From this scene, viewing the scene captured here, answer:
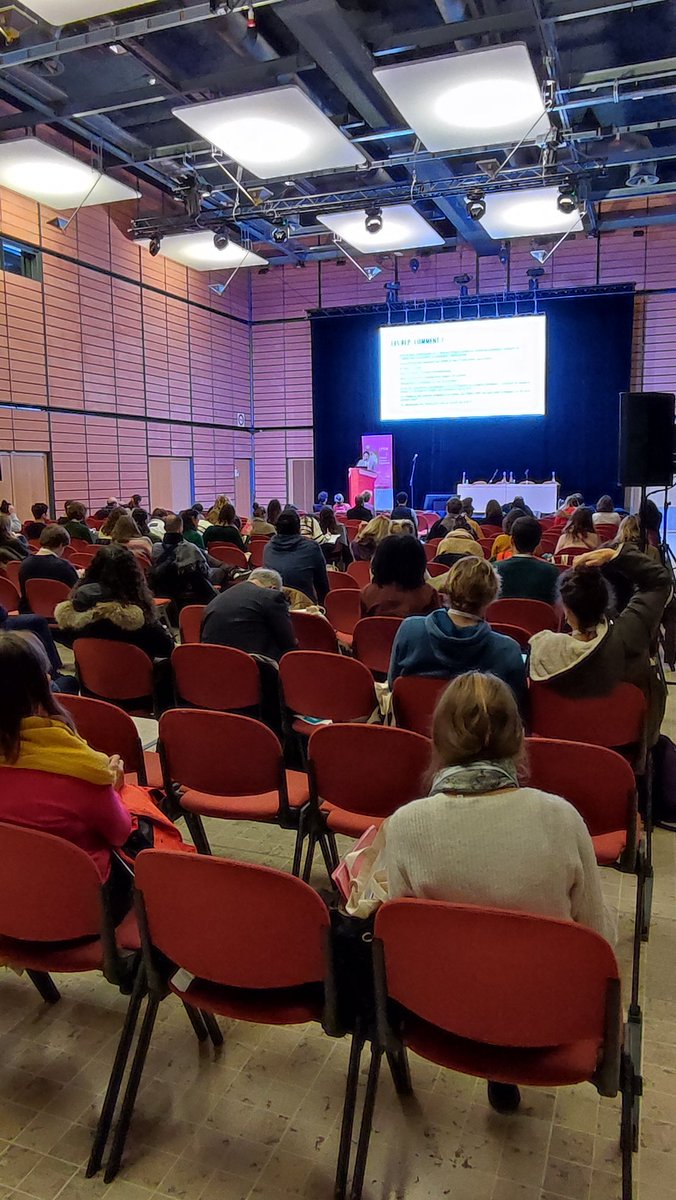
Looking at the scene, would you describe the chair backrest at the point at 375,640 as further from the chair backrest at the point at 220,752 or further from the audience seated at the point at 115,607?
the chair backrest at the point at 220,752

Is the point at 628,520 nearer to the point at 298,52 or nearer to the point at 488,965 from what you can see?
the point at 488,965

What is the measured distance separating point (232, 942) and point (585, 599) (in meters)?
1.96

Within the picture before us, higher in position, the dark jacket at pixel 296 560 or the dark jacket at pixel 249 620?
the dark jacket at pixel 296 560

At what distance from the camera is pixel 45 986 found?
2422 mm

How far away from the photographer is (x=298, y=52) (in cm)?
893

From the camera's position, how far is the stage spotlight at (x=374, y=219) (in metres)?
11.9

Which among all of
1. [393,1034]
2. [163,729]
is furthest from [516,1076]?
[163,729]

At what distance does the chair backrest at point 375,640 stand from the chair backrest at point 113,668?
3.98 feet

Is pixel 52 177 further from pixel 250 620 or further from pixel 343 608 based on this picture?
pixel 250 620

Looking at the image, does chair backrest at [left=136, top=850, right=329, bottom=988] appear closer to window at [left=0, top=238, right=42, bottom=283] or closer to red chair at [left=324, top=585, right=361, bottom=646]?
red chair at [left=324, top=585, right=361, bottom=646]

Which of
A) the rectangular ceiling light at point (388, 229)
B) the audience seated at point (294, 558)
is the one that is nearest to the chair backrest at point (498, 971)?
the audience seated at point (294, 558)

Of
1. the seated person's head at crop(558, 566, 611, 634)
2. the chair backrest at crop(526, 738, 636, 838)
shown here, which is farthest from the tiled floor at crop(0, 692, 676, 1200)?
the seated person's head at crop(558, 566, 611, 634)

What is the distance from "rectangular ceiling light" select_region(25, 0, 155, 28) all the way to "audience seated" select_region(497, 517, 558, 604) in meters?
5.42

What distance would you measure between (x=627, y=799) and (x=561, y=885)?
0.87 m
